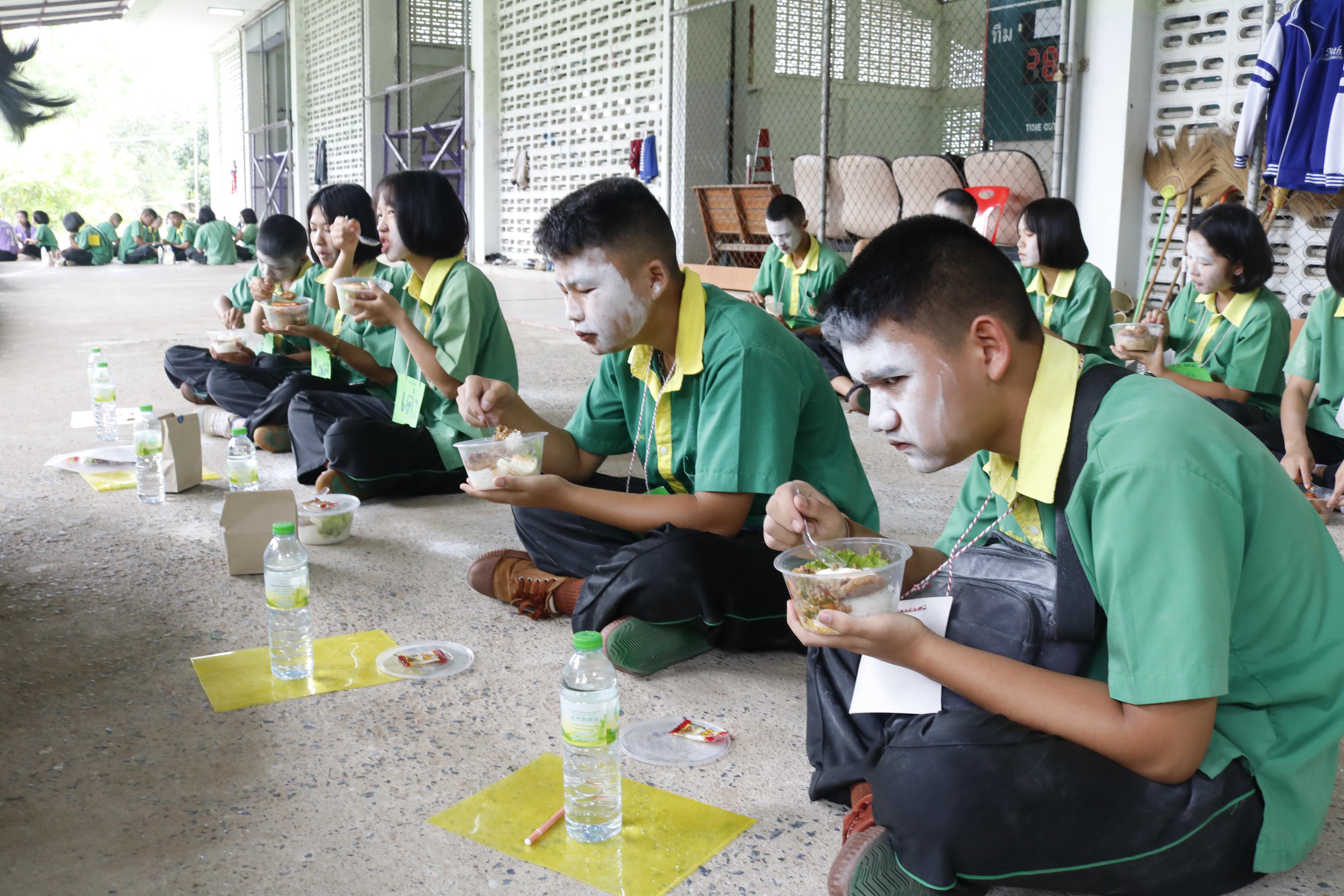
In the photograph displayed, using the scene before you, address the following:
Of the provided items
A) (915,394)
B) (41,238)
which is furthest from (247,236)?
(915,394)

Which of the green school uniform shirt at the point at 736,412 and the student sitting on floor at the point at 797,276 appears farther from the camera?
the student sitting on floor at the point at 797,276

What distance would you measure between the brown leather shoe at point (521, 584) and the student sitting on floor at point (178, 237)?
62.0 ft

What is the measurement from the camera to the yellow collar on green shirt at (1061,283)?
191 inches

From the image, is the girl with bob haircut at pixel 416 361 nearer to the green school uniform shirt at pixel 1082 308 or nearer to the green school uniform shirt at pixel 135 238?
the green school uniform shirt at pixel 1082 308

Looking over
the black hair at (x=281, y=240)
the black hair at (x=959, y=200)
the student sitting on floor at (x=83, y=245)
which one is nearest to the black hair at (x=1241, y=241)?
the black hair at (x=959, y=200)

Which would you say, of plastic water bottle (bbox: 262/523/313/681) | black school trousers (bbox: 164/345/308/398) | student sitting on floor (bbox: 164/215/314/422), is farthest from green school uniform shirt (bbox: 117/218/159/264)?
plastic water bottle (bbox: 262/523/313/681)

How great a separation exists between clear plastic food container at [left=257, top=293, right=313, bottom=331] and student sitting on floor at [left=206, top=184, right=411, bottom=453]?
31 millimetres

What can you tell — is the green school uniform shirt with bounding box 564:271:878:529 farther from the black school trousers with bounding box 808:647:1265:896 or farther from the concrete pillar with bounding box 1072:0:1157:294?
the concrete pillar with bounding box 1072:0:1157:294

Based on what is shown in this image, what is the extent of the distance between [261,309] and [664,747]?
3.09 meters

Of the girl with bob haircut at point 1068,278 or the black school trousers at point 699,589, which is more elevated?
the girl with bob haircut at point 1068,278

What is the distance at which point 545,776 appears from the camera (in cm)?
189

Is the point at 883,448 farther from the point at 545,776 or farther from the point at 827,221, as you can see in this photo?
the point at 827,221

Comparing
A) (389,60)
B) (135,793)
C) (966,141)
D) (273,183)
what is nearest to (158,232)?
(273,183)

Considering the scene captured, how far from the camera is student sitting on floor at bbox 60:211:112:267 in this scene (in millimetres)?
18078
